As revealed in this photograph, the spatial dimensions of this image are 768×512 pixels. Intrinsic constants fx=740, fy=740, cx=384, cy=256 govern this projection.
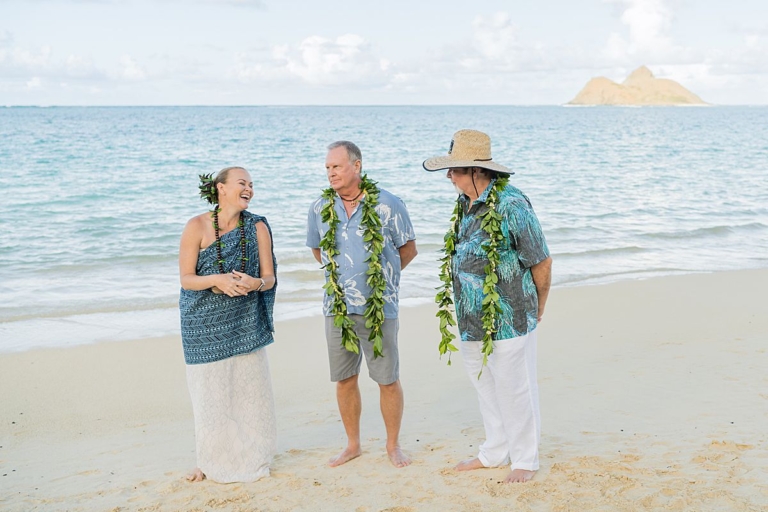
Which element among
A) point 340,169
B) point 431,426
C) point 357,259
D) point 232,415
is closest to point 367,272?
point 357,259

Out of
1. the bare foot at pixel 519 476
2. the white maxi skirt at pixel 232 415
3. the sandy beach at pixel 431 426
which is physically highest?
the white maxi skirt at pixel 232 415

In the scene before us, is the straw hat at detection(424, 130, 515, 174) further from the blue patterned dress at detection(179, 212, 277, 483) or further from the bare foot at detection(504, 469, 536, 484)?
the bare foot at detection(504, 469, 536, 484)

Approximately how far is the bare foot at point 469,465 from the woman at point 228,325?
4.08 feet

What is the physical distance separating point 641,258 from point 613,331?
571 cm

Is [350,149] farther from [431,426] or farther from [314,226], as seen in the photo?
[431,426]

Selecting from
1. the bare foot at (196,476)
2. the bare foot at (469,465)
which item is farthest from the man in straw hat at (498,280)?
the bare foot at (196,476)

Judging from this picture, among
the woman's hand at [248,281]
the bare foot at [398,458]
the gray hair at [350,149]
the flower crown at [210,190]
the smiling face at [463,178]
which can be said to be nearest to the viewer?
the smiling face at [463,178]

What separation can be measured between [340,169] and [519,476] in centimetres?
215

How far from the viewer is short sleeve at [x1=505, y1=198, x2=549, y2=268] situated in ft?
13.4

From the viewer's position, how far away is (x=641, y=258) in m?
13.4

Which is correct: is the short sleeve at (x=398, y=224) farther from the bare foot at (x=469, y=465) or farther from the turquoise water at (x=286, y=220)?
the turquoise water at (x=286, y=220)

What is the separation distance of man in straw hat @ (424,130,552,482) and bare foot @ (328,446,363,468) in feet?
3.51

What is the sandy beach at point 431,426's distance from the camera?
14.2 feet

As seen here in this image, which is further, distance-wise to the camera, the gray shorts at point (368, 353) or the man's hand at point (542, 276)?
the gray shorts at point (368, 353)
